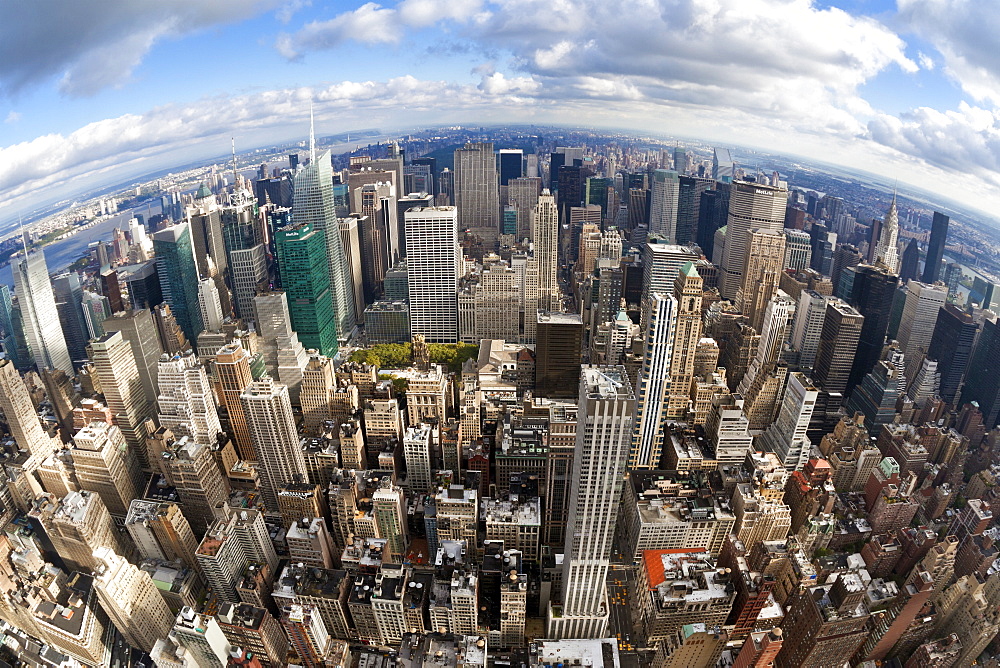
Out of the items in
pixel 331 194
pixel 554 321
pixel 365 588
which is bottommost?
pixel 365 588

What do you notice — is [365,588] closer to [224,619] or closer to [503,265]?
[224,619]

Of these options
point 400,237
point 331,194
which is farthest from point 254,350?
point 400,237

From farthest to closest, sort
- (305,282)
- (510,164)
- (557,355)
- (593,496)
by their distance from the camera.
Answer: (510,164), (305,282), (557,355), (593,496)

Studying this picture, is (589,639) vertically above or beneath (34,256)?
beneath

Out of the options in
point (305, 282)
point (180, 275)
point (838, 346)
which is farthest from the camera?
point (180, 275)

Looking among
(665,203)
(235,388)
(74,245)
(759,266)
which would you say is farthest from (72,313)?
(665,203)

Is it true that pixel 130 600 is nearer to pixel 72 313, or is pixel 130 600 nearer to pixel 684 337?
pixel 72 313

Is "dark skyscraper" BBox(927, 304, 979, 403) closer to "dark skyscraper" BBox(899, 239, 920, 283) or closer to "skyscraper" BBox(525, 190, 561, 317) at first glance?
"dark skyscraper" BBox(899, 239, 920, 283)

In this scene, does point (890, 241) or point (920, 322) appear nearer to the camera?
point (920, 322)
